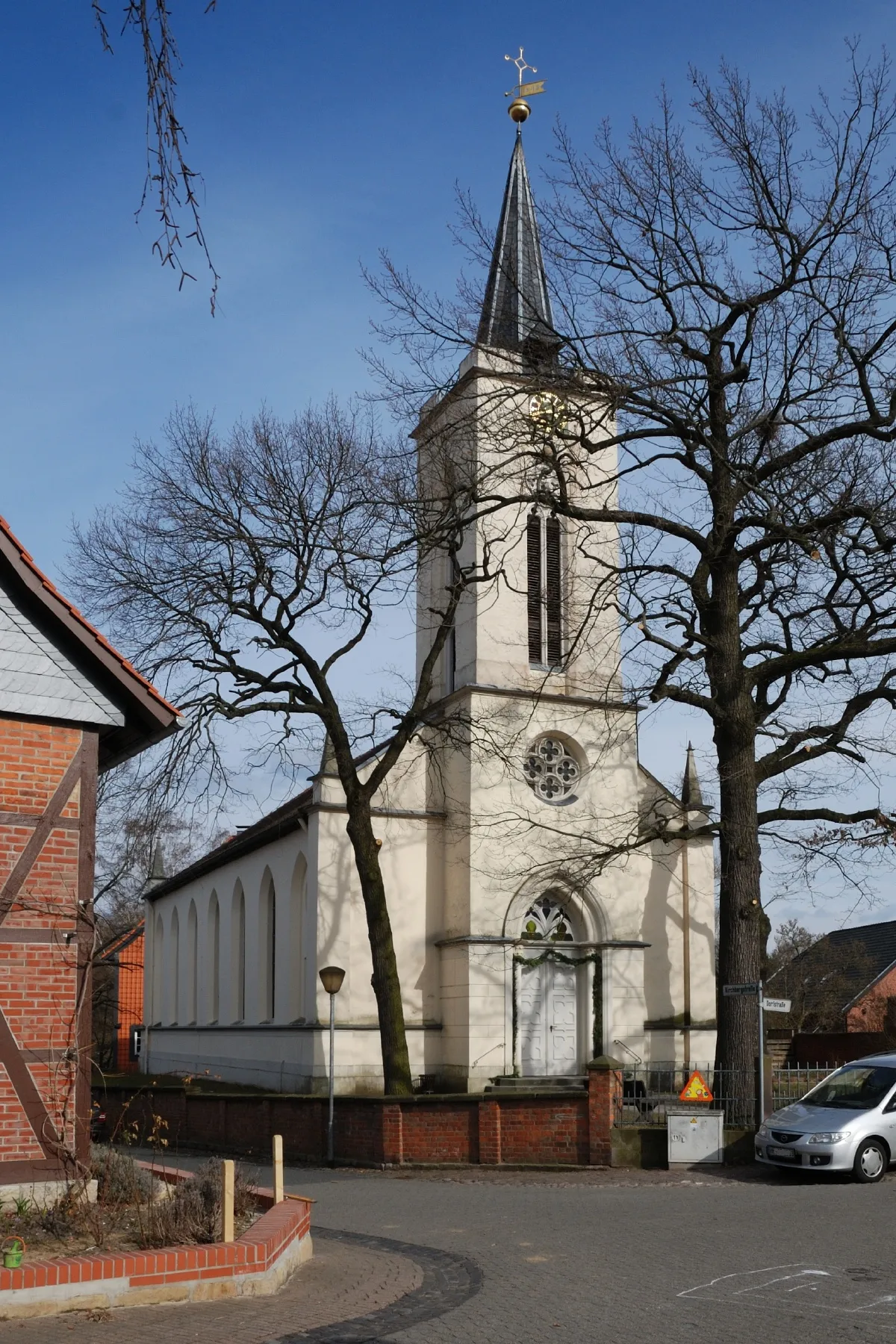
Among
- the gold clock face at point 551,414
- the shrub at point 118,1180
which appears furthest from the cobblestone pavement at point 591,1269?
the gold clock face at point 551,414

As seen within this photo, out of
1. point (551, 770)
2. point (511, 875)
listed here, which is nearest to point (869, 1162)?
point (511, 875)

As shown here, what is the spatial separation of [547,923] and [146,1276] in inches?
752

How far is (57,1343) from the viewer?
804 centimetres

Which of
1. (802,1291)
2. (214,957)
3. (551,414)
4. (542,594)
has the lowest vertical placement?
(802,1291)

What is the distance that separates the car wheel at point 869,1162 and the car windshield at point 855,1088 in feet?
1.64

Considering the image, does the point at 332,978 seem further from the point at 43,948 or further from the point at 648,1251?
the point at 648,1251

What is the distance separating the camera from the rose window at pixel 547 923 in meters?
27.5

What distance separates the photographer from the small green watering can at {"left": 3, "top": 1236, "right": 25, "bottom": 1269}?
9039 millimetres

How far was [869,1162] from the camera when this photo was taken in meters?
16.0

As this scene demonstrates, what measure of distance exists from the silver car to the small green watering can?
10.1 meters

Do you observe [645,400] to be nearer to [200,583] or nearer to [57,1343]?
[200,583]

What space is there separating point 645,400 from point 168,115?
16.2 metres

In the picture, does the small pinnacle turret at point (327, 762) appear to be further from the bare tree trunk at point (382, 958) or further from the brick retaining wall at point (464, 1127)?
the brick retaining wall at point (464, 1127)

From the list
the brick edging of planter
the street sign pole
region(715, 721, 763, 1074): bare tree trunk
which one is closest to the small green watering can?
the brick edging of planter
